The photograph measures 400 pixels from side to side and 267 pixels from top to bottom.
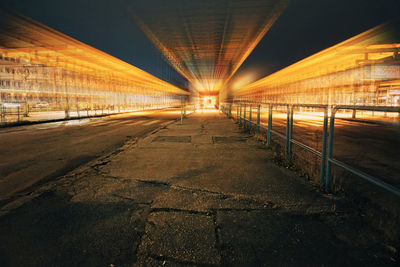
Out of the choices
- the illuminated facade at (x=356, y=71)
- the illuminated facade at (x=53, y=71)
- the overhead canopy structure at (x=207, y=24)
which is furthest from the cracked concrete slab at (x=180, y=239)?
the overhead canopy structure at (x=207, y=24)

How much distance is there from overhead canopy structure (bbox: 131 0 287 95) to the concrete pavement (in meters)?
13.0

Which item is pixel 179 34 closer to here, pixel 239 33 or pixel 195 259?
pixel 239 33

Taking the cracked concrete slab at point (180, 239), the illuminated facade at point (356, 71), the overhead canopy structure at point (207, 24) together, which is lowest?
the cracked concrete slab at point (180, 239)

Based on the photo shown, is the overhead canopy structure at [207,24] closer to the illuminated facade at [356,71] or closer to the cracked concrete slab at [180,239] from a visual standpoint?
the illuminated facade at [356,71]

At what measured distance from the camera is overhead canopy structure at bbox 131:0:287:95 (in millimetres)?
13530

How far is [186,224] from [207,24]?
55.6 feet

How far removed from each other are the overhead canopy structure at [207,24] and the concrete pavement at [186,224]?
1297 cm

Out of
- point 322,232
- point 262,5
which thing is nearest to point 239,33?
point 262,5

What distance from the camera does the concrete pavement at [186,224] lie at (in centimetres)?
182

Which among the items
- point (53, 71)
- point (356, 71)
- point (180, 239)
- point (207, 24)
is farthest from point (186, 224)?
point (356, 71)

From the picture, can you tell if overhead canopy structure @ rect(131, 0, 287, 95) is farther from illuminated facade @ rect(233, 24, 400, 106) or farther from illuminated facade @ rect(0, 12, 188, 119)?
illuminated facade @ rect(233, 24, 400, 106)

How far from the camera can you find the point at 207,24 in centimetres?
1650

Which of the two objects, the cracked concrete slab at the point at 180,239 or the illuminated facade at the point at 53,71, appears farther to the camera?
the illuminated facade at the point at 53,71

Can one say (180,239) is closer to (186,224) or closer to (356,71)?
(186,224)
